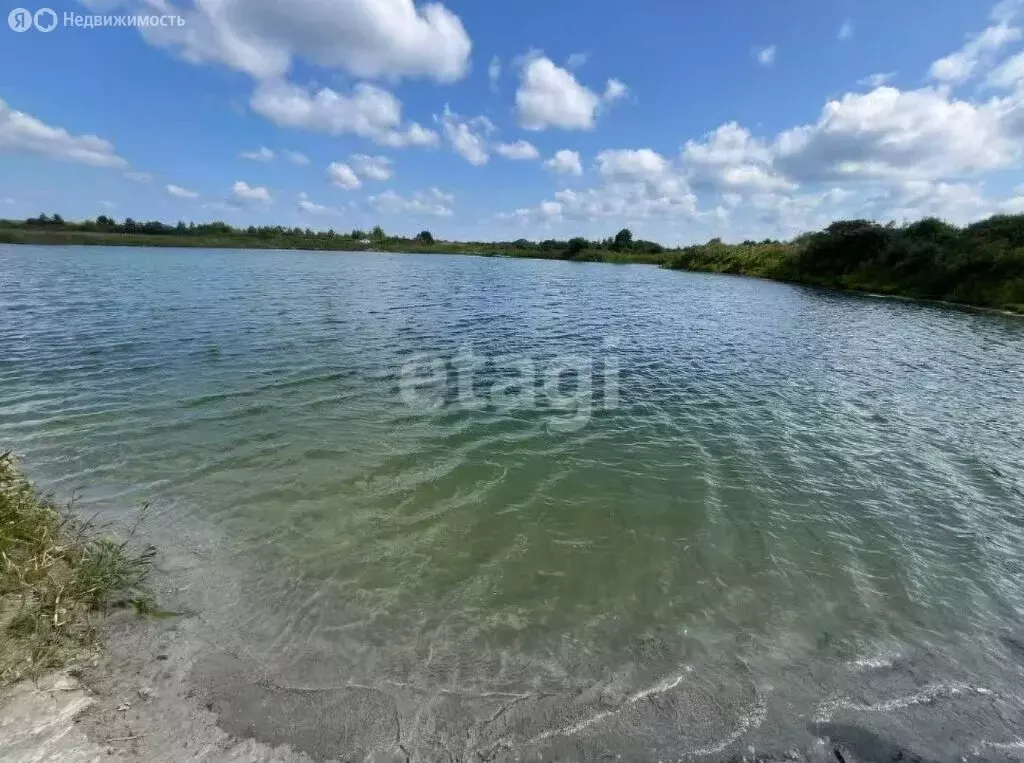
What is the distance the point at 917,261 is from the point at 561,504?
214 ft

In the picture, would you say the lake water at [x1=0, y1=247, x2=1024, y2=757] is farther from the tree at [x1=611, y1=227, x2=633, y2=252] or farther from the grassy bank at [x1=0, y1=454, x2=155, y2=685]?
the tree at [x1=611, y1=227, x2=633, y2=252]

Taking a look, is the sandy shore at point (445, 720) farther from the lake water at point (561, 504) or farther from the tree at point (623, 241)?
Result: the tree at point (623, 241)

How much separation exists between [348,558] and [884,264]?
2855 inches

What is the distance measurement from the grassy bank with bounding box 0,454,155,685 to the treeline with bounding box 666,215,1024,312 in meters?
58.4

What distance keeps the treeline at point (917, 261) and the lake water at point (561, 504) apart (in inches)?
1384

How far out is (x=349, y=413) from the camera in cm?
1262

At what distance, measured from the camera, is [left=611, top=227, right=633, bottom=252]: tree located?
16860 centimetres

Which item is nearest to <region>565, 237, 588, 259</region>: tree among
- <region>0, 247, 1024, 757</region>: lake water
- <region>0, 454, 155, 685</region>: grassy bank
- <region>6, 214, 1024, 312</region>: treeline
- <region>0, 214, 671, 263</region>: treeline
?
<region>0, 214, 671, 263</region>: treeline

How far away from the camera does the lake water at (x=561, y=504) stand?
5.61 metres

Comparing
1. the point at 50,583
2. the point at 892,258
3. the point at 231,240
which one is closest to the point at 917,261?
the point at 892,258

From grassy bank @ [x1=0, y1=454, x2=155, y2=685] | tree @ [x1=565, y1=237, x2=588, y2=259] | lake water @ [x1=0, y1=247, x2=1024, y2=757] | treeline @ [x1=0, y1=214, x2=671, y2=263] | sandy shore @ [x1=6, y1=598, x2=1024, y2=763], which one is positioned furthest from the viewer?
tree @ [x1=565, y1=237, x2=588, y2=259]

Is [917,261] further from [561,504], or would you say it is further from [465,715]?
[465,715]

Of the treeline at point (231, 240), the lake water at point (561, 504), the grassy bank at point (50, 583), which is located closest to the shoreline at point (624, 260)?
the treeline at point (231, 240)

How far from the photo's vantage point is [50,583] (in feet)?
17.3
